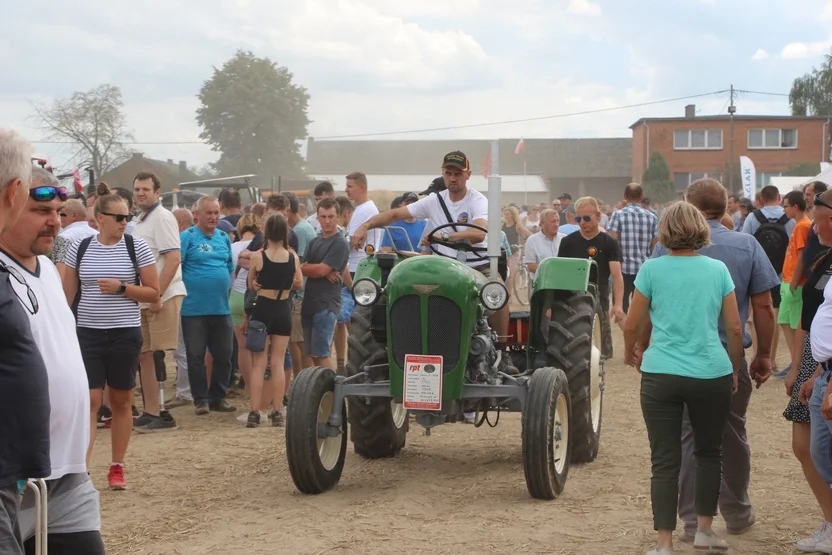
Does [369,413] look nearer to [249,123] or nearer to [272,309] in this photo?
[272,309]

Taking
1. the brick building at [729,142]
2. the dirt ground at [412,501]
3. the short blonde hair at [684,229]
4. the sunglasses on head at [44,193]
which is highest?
the brick building at [729,142]

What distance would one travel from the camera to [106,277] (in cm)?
673

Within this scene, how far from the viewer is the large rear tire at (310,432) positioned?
6.05m

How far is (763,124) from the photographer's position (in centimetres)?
5984

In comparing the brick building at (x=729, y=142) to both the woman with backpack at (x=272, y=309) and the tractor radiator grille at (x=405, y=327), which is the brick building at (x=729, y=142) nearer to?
the woman with backpack at (x=272, y=309)

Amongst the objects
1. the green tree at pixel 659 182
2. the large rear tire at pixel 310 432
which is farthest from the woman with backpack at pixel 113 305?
the green tree at pixel 659 182

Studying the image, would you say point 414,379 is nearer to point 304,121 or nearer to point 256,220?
point 256,220

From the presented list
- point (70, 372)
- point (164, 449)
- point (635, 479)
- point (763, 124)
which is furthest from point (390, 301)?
point (763, 124)

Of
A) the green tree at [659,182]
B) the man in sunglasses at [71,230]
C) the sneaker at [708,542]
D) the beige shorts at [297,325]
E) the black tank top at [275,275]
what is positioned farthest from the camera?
the green tree at [659,182]

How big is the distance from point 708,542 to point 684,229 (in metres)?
1.48

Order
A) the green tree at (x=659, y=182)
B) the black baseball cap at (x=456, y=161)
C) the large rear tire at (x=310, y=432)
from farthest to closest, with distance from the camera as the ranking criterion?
the green tree at (x=659, y=182), the black baseball cap at (x=456, y=161), the large rear tire at (x=310, y=432)

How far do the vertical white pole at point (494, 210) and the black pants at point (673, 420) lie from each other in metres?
1.66

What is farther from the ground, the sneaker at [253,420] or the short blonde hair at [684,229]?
the short blonde hair at [684,229]

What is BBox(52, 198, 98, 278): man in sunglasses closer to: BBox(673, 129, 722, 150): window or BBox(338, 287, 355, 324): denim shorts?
BBox(338, 287, 355, 324): denim shorts
